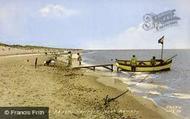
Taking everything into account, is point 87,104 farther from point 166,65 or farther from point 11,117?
point 166,65

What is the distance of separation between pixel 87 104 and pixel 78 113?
1853 mm

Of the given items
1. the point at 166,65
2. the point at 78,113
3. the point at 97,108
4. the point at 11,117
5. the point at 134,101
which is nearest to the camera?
the point at 11,117

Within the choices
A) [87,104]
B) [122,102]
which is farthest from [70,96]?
[122,102]

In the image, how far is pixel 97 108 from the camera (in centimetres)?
1282

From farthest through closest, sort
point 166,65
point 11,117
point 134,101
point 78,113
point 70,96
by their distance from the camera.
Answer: point 166,65
point 134,101
point 70,96
point 78,113
point 11,117

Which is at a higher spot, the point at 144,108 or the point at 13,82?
the point at 13,82

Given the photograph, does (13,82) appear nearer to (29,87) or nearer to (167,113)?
(29,87)

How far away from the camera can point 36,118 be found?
9.95m

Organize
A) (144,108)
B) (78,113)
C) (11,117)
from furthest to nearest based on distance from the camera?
(144,108) < (78,113) < (11,117)

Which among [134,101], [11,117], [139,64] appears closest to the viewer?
[11,117]

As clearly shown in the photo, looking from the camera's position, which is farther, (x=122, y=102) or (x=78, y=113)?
(x=122, y=102)

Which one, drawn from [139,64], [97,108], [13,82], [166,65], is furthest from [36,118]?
[166,65]

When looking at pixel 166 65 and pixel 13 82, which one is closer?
pixel 13 82

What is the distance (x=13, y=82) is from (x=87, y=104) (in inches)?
149
